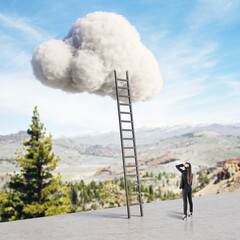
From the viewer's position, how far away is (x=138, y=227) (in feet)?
17.6

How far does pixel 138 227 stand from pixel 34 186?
684cm

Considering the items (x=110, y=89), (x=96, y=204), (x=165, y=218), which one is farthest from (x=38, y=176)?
(x=165, y=218)

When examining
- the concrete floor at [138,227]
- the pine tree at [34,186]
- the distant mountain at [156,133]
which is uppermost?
the distant mountain at [156,133]

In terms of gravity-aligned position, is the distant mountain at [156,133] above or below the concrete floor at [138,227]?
above

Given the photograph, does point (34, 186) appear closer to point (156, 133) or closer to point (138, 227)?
point (156, 133)

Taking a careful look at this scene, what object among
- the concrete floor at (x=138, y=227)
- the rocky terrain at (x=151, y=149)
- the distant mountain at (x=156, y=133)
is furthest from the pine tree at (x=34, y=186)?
the concrete floor at (x=138, y=227)

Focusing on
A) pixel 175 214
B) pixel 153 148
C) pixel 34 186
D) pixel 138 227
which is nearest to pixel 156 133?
pixel 153 148

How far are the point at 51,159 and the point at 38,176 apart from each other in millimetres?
698

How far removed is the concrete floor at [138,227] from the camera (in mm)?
4668

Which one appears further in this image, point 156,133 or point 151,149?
point 156,133

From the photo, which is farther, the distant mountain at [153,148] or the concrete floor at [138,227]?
the distant mountain at [153,148]

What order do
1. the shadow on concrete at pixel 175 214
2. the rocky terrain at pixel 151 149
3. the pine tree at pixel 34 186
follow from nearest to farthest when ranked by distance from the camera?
the shadow on concrete at pixel 175 214 → the pine tree at pixel 34 186 → the rocky terrain at pixel 151 149

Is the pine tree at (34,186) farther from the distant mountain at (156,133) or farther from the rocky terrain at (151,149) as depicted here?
the distant mountain at (156,133)

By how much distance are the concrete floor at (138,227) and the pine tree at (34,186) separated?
4429 millimetres
